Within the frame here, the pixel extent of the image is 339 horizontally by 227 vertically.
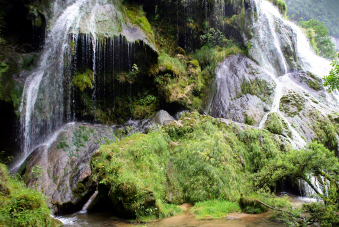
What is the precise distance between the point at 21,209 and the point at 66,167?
437 centimetres

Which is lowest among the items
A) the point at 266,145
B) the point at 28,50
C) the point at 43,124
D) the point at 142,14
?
the point at 266,145

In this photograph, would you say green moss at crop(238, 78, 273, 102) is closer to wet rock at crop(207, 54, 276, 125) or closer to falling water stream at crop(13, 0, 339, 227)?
wet rock at crop(207, 54, 276, 125)

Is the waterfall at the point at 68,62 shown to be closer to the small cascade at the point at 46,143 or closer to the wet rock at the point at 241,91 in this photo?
the small cascade at the point at 46,143

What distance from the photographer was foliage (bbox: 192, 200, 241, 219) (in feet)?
24.2

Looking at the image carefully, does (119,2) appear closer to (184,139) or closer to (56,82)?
(56,82)

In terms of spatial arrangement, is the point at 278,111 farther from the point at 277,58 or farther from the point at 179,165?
the point at 179,165

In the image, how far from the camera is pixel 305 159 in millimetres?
6293

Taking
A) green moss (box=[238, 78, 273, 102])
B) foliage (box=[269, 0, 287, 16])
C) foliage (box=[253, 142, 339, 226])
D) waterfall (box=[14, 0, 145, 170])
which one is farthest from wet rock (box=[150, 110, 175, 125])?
foliage (box=[269, 0, 287, 16])

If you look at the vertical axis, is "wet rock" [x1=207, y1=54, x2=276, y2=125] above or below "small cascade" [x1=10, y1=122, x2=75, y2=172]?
above

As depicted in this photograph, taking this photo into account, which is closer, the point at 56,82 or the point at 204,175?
the point at 204,175

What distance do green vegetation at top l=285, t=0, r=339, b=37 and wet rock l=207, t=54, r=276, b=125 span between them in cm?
4050

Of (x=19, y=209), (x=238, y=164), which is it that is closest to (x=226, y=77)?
(x=238, y=164)

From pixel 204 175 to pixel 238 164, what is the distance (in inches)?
78.3

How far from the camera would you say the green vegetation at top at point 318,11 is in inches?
1900
